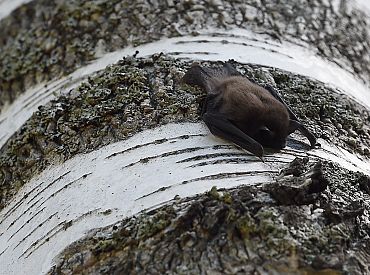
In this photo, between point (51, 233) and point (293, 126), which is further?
point (293, 126)

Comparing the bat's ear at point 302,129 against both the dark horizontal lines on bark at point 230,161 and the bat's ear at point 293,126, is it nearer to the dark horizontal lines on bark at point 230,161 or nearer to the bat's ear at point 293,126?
the bat's ear at point 293,126

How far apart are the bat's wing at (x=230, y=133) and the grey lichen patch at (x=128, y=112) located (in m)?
0.09

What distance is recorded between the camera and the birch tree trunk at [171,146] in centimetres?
156

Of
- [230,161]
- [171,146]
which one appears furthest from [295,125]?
[171,146]

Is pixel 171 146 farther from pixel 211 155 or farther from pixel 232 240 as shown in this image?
pixel 232 240

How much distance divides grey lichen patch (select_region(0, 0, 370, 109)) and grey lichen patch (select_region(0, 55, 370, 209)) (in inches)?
11.0

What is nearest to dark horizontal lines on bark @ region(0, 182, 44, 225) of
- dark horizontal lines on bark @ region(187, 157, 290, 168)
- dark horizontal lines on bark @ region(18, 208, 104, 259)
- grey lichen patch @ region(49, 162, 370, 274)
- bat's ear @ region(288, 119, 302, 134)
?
dark horizontal lines on bark @ region(18, 208, 104, 259)

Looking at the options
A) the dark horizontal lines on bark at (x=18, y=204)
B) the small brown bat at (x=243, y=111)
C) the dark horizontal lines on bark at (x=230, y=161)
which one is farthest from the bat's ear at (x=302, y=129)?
the dark horizontal lines on bark at (x=18, y=204)

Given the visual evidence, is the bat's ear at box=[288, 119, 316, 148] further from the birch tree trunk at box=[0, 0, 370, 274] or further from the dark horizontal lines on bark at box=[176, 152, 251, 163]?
the dark horizontal lines on bark at box=[176, 152, 251, 163]

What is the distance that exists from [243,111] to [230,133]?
19 centimetres

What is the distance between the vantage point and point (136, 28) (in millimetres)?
2621

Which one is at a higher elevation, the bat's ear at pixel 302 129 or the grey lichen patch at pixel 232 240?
the bat's ear at pixel 302 129

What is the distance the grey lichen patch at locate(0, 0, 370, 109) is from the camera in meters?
2.60

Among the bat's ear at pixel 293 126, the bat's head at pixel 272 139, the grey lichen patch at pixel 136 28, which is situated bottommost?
the bat's head at pixel 272 139
